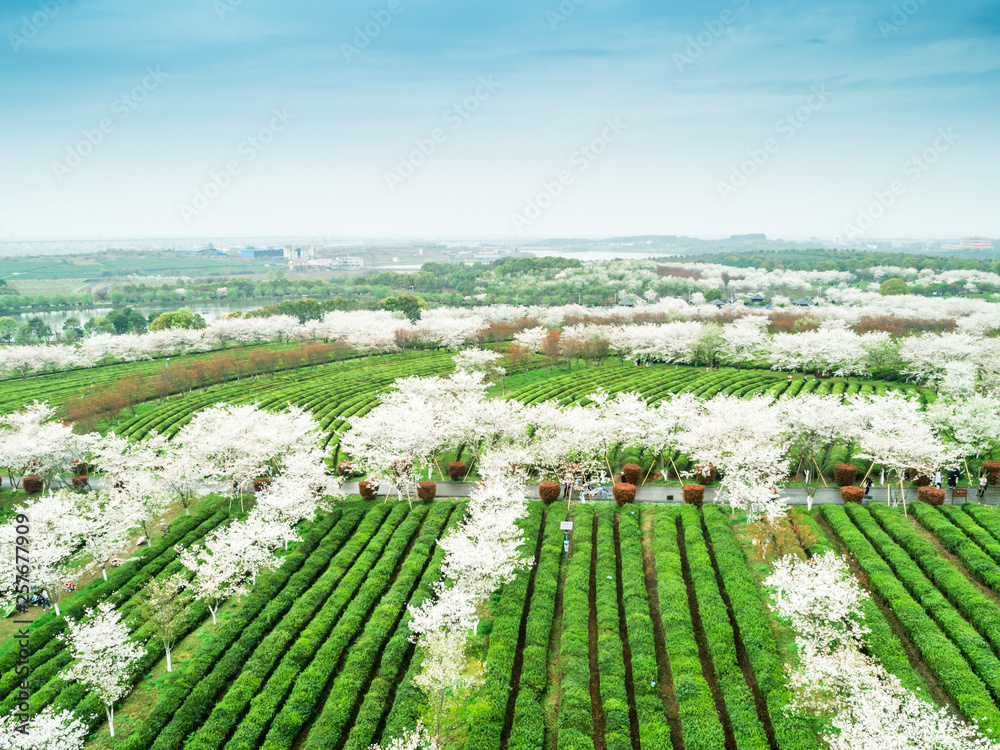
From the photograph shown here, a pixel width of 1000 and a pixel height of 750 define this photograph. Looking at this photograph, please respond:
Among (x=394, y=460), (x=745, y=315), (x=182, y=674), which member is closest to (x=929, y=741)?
(x=182, y=674)

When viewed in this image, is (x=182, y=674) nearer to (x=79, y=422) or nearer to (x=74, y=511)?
(x=74, y=511)

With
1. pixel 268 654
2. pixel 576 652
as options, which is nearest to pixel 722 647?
pixel 576 652

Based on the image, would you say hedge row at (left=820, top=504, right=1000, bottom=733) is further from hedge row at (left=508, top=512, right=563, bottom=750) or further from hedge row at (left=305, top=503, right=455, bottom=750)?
hedge row at (left=305, top=503, right=455, bottom=750)

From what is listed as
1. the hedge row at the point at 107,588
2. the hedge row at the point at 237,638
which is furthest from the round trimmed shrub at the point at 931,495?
the hedge row at the point at 107,588

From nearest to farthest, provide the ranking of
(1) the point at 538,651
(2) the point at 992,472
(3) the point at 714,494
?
(1) the point at 538,651 → (2) the point at 992,472 → (3) the point at 714,494

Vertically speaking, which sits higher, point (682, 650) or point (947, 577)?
point (947, 577)

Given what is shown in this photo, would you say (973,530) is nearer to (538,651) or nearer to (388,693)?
(538,651)
